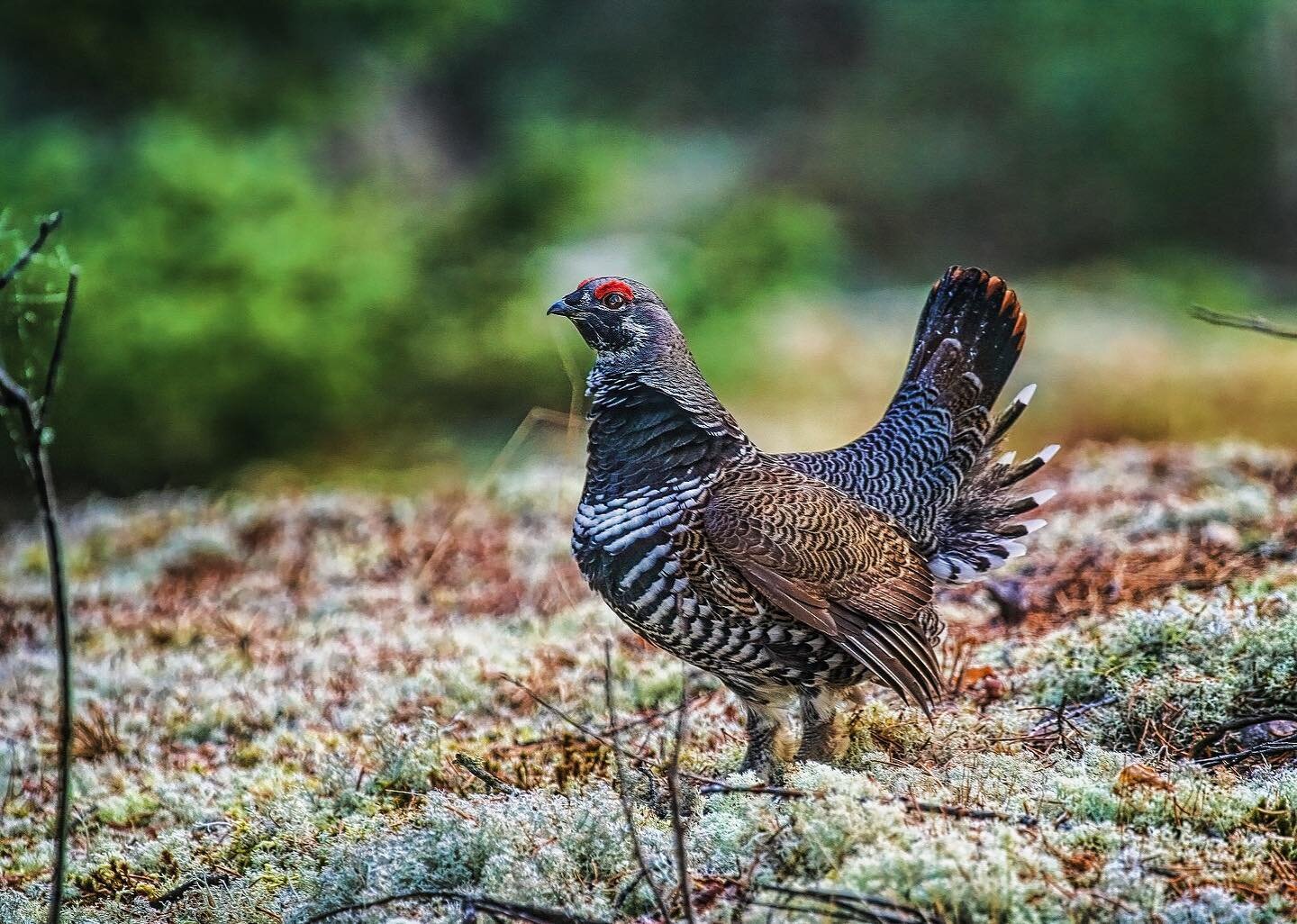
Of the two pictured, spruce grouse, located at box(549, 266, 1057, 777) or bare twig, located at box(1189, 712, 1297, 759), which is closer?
spruce grouse, located at box(549, 266, 1057, 777)

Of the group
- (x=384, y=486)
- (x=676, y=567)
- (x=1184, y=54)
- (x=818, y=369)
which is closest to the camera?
(x=676, y=567)

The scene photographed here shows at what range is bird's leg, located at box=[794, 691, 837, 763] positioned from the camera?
404 cm

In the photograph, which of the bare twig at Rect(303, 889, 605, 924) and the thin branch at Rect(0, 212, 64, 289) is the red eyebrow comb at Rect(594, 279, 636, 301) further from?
the bare twig at Rect(303, 889, 605, 924)

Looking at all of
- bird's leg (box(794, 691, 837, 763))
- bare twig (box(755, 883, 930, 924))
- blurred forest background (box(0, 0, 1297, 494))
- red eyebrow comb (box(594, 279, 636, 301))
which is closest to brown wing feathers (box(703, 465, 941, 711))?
bird's leg (box(794, 691, 837, 763))

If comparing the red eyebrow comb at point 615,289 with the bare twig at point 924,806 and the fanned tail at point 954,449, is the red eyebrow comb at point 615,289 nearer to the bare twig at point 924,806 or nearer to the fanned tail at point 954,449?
the fanned tail at point 954,449

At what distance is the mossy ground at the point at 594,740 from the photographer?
311 cm

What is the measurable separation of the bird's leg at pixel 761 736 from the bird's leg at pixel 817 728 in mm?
89

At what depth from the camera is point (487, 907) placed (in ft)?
10.0

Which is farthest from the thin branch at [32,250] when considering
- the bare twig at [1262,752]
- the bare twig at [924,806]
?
the bare twig at [1262,752]

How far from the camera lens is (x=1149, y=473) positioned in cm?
746

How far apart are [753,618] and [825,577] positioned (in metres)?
0.25

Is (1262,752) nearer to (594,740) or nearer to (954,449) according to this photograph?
(954,449)

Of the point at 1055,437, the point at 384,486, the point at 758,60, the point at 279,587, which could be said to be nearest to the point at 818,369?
Result: the point at 1055,437

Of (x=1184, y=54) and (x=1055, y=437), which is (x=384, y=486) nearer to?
(x=1055, y=437)
